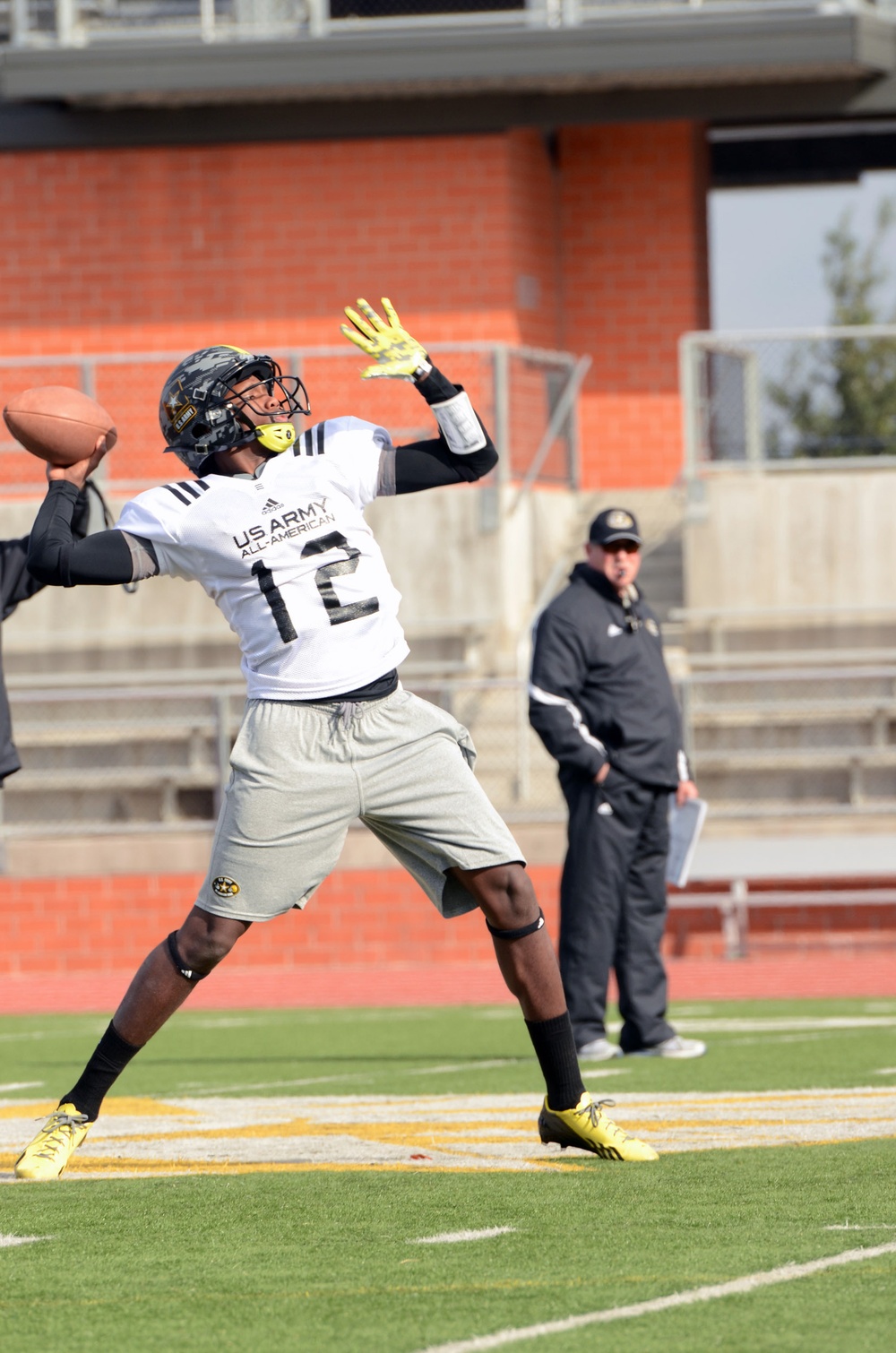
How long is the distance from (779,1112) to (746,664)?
11.6m

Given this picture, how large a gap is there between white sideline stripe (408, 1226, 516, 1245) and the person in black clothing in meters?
4.31

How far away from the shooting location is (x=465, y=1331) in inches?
157

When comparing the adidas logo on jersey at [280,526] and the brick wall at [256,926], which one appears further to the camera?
the brick wall at [256,926]

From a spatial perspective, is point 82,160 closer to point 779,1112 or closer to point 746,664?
point 746,664

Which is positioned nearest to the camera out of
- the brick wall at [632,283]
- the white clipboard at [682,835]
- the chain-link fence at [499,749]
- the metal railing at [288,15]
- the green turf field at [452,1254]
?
the green turf field at [452,1254]

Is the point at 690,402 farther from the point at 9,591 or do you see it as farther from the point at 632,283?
the point at 9,591

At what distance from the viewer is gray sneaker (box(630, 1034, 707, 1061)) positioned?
30.5 ft

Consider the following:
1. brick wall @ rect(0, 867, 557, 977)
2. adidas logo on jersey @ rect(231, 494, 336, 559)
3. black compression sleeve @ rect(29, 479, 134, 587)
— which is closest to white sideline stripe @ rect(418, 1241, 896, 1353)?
adidas logo on jersey @ rect(231, 494, 336, 559)

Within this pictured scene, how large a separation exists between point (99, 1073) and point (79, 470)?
1.66 meters

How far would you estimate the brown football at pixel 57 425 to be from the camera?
636 cm

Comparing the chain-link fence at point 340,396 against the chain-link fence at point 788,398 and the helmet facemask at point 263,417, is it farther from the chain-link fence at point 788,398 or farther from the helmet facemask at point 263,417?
the helmet facemask at point 263,417

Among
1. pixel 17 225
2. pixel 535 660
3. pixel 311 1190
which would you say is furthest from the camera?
pixel 17 225

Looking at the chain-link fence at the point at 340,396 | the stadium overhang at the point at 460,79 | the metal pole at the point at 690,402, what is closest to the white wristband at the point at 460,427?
the chain-link fence at the point at 340,396

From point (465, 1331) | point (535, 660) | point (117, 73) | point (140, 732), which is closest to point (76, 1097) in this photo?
point (465, 1331)
